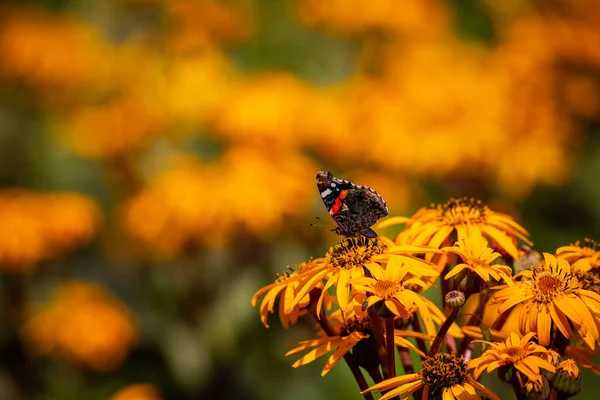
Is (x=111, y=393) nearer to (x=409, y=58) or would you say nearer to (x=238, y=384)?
(x=238, y=384)

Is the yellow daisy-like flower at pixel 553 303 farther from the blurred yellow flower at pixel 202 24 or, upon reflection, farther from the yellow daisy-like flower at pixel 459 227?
the blurred yellow flower at pixel 202 24

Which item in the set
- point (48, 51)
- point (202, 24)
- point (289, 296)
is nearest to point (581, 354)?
point (289, 296)

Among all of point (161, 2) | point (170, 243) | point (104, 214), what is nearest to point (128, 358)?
point (170, 243)

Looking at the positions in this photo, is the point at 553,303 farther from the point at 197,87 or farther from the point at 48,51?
the point at 48,51

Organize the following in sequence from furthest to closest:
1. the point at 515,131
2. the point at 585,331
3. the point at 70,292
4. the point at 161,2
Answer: the point at 161,2, the point at 515,131, the point at 70,292, the point at 585,331

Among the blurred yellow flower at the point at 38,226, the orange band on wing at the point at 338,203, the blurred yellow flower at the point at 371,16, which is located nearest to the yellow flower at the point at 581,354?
the orange band on wing at the point at 338,203

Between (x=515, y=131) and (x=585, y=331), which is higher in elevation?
(x=515, y=131)

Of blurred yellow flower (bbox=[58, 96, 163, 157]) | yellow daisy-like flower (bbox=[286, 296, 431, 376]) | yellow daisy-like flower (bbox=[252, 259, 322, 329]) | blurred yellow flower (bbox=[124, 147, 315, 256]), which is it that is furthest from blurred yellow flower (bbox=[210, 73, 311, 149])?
yellow daisy-like flower (bbox=[286, 296, 431, 376])
